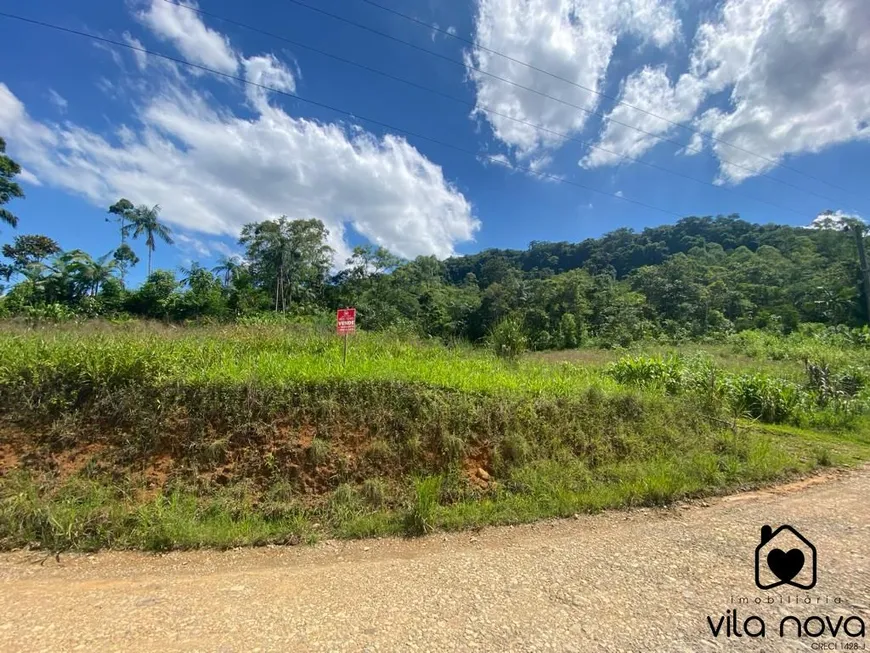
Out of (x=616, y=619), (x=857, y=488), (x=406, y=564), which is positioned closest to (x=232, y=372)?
(x=406, y=564)

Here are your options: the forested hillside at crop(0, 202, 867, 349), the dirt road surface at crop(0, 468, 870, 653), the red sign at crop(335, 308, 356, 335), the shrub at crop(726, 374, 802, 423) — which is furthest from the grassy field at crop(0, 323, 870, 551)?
the forested hillside at crop(0, 202, 867, 349)

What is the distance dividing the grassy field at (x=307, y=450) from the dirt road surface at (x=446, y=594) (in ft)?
1.10

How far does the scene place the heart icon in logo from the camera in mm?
2814

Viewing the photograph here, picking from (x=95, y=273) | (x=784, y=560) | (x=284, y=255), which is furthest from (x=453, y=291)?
(x=784, y=560)

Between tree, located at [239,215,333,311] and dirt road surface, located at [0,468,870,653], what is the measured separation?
32685 millimetres

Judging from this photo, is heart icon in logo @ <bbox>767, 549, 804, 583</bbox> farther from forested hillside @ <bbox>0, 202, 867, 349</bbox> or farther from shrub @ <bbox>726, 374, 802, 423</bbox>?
forested hillside @ <bbox>0, 202, 867, 349</bbox>

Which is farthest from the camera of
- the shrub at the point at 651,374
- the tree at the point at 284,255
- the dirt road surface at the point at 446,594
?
the tree at the point at 284,255

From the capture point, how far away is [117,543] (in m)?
3.23

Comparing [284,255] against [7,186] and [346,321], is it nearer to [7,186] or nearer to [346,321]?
[7,186]

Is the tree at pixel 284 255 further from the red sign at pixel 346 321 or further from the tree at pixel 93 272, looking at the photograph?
the red sign at pixel 346 321

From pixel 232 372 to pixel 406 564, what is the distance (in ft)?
10.3

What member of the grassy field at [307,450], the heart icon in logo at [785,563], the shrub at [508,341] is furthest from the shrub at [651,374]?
the heart icon in logo at [785,563]

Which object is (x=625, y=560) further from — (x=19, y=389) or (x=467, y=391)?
(x=19, y=389)

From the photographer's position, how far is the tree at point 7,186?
2298cm
